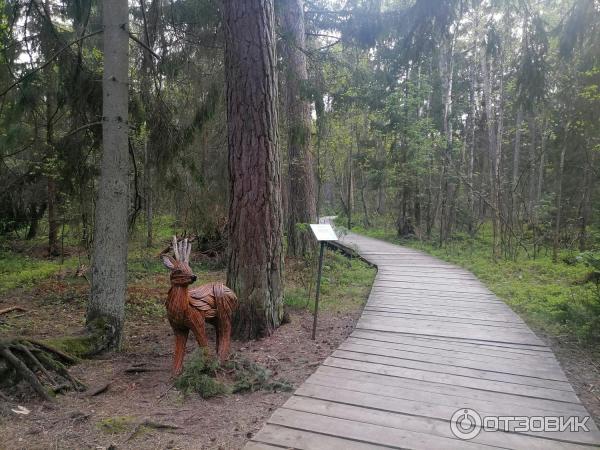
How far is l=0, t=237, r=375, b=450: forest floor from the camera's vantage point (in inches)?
115

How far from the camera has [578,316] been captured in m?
5.56

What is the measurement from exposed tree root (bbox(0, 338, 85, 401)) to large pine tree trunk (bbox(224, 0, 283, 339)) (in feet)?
6.41

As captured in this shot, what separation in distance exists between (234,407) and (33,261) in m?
11.8

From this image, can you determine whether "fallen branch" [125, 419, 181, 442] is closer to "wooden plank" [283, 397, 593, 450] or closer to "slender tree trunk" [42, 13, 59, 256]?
"wooden plank" [283, 397, 593, 450]

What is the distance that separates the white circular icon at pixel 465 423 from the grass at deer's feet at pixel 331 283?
3815mm

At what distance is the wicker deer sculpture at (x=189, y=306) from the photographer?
3811 mm

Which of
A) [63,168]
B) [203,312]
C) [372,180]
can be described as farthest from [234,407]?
[372,180]

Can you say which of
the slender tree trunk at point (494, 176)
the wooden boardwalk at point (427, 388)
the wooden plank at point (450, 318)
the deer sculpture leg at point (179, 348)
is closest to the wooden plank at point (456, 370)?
the wooden boardwalk at point (427, 388)

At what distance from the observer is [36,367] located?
382cm

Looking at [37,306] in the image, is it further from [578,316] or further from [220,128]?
[578,316]

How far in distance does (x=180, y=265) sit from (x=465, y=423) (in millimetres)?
Answer: 2635

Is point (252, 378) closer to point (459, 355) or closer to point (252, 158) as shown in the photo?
point (459, 355)

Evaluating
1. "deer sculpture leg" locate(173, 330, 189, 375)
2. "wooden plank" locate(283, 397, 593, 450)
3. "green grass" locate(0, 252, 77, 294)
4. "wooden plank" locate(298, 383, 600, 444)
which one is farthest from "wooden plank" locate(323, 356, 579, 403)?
"green grass" locate(0, 252, 77, 294)

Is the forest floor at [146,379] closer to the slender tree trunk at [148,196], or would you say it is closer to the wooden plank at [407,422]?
the wooden plank at [407,422]
